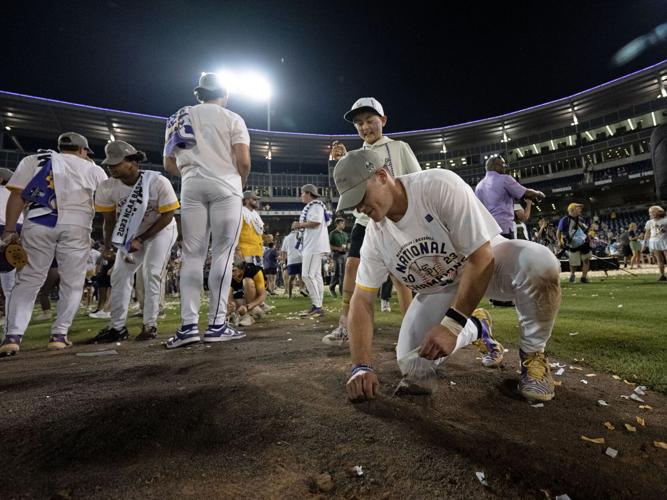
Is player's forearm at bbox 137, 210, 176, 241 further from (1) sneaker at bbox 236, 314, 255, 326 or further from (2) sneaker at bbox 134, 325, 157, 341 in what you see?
(1) sneaker at bbox 236, 314, 255, 326

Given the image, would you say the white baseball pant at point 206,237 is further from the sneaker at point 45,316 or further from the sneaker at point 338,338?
the sneaker at point 45,316

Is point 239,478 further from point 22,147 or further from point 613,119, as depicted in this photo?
point 613,119

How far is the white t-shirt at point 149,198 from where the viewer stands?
147 inches

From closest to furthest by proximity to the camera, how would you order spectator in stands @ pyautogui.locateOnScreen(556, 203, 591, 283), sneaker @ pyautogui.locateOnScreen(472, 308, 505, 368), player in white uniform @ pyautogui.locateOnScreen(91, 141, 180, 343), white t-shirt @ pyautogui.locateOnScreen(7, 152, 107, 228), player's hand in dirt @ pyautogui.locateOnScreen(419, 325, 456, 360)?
player's hand in dirt @ pyautogui.locateOnScreen(419, 325, 456, 360) → sneaker @ pyautogui.locateOnScreen(472, 308, 505, 368) → white t-shirt @ pyautogui.locateOnScreen(7, 152, 107, 228) → player in white uniform @ pyautogui.locateOnScreen(91, 141, 180, 343) → spectator in stands @ pyautogui.locateOnScreen(556, 203, 591, 283)

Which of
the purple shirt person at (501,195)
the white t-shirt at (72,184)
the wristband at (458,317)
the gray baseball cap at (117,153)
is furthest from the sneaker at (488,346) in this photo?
the white t-shirt at (72,184)

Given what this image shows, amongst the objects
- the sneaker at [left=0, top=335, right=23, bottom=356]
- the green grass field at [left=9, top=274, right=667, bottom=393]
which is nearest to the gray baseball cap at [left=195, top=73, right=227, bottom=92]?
the green grass field at [left=9, top=274, right=667, bottom=393]

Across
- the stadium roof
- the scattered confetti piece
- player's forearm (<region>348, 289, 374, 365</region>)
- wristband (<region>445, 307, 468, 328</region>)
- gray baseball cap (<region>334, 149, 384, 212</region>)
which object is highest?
the stadium roof

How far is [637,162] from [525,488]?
141ft

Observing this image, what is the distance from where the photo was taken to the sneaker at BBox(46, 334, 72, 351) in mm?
3463

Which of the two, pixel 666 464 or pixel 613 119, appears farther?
pixel 613 119

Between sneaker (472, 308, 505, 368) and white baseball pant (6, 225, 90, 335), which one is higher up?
white baseball pant (6, 225, 90, 335)

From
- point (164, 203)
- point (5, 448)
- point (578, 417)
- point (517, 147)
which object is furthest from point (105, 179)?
point (517, 147)

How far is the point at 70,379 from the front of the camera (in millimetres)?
2201

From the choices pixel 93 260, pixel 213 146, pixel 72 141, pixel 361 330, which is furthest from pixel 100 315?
pixel 361 330
